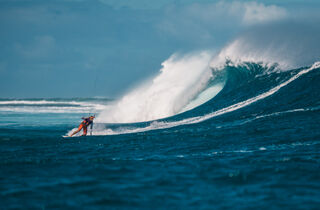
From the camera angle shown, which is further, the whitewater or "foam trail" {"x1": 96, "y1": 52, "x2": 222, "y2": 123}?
"foam trail" {"x1": 96, "y1": 52, "x2": 222, "y2": 123}

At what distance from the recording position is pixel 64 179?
6.92 m

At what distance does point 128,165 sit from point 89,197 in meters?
2.18

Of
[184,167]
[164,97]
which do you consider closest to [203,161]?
[184,167]

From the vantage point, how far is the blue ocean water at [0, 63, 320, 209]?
5.64 meters

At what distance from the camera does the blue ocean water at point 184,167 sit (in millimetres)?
5641

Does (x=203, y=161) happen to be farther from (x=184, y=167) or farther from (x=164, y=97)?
(x=164, y=97)

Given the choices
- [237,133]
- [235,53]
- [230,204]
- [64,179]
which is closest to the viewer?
[230,204]

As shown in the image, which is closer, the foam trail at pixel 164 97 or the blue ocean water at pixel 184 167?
the blue ocean water at pixel 184 167

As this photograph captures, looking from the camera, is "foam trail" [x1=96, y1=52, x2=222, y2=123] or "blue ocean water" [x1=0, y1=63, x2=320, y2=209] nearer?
"blue ocean water" [x1=0, y1=63, x2=320, y2=209]

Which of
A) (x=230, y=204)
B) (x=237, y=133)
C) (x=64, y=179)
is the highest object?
(x=237, y=133)

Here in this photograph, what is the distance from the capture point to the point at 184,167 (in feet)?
24.9

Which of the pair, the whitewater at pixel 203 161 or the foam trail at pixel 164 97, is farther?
the foam trail at pixel 164 97

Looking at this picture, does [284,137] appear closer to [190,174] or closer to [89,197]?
[190,174]

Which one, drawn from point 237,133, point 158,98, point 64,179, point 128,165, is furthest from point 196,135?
point 158,98
